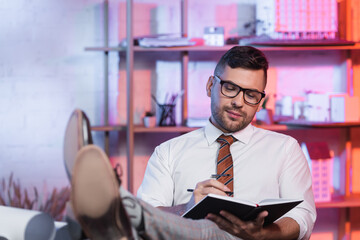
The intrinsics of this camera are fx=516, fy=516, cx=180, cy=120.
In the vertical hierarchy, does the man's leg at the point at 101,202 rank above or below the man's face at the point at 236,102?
below

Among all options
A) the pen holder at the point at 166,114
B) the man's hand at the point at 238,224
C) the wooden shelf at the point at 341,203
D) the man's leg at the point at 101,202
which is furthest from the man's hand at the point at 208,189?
the wooden shelf at the point at 341,203

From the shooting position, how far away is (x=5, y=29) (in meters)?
3.48

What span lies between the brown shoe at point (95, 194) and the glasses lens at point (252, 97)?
931 millimetres

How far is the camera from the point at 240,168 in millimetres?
2137

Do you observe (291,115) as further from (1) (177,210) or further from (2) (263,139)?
(1) (177,210)

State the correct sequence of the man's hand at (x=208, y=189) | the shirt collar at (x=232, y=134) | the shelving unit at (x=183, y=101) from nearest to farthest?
the man's hand at (x=208, y=189), the shirt collar at (x=232, y=134), the shelving unit at (x=183, y=101)

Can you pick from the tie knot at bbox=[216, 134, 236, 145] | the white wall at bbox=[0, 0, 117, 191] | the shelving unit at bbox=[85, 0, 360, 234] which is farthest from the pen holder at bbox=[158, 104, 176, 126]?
the tie knot at bbox=[216, 134, 236, 145]

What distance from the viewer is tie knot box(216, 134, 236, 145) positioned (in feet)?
7.10

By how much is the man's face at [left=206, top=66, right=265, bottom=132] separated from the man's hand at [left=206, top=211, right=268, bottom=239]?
51 centimetres

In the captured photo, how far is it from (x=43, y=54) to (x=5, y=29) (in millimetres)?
306

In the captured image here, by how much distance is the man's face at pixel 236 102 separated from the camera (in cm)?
207

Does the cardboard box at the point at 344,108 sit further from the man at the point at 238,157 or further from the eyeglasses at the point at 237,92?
the eyeglasses at the point at 237,92

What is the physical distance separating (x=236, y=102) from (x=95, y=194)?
93 cm

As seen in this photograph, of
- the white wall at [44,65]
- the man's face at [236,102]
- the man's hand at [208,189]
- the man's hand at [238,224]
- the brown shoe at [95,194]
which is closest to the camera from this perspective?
the brown shoe at [95,194]
